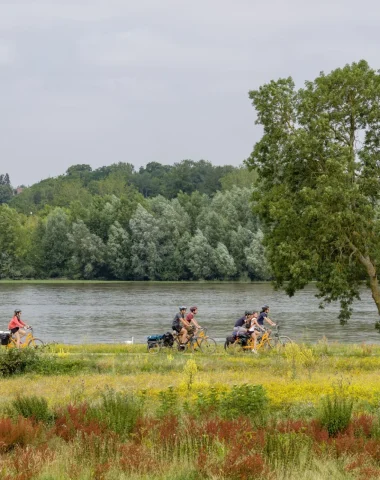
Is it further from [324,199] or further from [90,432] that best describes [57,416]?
[324,199]

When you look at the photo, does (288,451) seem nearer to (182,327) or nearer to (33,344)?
(182,327)

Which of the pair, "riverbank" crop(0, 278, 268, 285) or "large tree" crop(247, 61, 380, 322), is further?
"riverbank" crop(0, 278, 268, 285)

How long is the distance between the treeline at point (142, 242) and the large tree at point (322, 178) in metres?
57.0

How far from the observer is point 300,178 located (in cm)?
3591

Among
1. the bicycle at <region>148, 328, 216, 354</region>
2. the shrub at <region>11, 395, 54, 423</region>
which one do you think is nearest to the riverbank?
the bicycle at <region>148, 328, 216, 354</region>

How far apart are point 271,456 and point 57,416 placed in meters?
4.09

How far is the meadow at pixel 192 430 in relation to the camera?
919 cm

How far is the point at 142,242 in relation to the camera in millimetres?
104438

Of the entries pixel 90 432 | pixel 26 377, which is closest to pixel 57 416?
pixel 90 432

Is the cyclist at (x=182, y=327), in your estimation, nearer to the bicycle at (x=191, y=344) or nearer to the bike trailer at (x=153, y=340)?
the bicycle at (x=191, y=344)

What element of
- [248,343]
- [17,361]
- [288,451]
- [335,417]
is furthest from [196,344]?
[288,451]

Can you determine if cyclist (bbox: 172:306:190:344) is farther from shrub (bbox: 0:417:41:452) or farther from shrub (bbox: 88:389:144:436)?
→ shrub (bbox: 0:417:41:452)

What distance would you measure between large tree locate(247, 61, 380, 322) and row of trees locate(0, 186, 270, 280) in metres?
57.8

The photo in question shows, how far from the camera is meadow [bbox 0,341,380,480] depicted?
30.1ft
